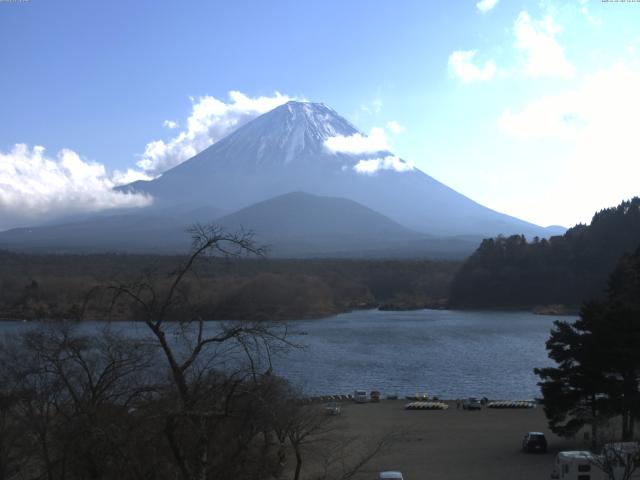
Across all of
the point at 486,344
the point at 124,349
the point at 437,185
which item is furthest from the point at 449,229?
the point at 124,349

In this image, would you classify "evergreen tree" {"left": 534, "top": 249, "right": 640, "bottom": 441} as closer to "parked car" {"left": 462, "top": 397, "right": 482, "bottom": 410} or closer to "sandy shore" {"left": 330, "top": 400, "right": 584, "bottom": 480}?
"sandy shore" {"left": 330, "top": 400, "right": 584, "bottom": 480}

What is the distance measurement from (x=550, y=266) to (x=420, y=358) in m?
22.0

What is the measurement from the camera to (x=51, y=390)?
4.71 meters

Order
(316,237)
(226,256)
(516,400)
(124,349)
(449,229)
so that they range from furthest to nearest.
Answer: (449,229), (316,237), (516,400), (124,349), (226,256)

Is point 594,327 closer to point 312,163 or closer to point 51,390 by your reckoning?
point 51,390

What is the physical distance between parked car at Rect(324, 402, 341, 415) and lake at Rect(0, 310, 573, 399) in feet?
2.55

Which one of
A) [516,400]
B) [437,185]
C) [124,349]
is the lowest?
[516,400]

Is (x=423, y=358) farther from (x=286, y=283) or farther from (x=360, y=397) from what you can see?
(x=286, y=283)

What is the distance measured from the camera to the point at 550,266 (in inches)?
1547

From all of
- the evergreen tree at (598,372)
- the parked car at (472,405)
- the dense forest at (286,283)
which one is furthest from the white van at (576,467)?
the dense forest at (286,283)

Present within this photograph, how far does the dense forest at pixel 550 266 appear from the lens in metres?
37.5

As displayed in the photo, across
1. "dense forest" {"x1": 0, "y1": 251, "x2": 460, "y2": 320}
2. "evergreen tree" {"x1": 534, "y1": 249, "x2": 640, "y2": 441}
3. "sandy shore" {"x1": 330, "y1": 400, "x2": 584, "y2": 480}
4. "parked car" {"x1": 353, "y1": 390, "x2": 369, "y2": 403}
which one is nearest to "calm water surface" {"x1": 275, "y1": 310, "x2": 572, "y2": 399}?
"parked car" {"x1": 353, "y1": 390, "x2": 369, "y2": 403}

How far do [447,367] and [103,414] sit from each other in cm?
1572

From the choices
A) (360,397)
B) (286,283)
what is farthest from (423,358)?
(286,283)
